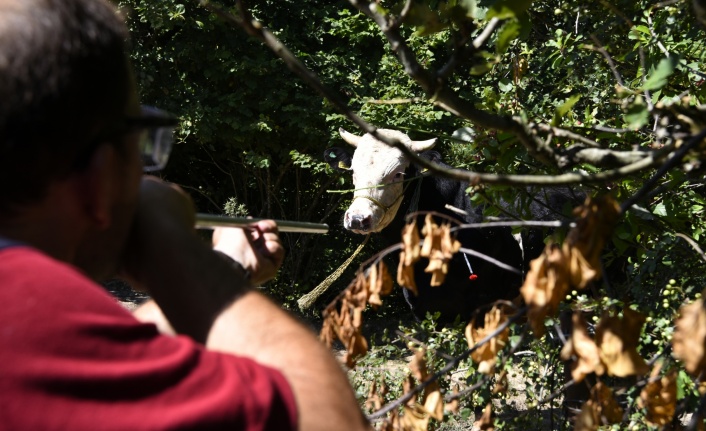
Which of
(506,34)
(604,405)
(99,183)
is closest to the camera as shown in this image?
(99,183)

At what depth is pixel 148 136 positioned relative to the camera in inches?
45.6

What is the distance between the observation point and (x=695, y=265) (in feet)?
9.16

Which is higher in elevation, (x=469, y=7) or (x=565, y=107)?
(x=469, y=7)

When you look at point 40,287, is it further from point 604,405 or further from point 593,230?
point 604,405

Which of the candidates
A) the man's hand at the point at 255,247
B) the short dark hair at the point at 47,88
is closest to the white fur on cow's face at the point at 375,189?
the man's hand at the point at 255,247

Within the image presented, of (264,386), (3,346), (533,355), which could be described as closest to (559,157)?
(264,386)

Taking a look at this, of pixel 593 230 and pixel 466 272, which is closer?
pixel 593 230

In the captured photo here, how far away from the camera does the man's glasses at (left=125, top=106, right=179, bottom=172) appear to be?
3.62ft

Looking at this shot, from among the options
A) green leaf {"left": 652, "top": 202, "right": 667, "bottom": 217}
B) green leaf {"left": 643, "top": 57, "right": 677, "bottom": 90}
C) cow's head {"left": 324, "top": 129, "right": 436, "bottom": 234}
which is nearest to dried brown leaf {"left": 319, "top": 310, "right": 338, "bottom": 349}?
green leaf {"left": 643, "top": 57, "right": 677, "bottom": 90}

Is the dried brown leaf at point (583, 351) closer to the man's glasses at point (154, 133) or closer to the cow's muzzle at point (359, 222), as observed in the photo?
the man's glasses at point (154, 133)

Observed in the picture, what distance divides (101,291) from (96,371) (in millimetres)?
107

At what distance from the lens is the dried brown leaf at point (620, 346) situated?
4.55 feet

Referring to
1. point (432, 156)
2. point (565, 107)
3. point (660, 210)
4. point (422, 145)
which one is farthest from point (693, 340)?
point (422, 145)

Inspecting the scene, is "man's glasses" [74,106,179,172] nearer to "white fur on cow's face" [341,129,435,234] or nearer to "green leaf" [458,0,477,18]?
"green leaf" [458,0,477,18]
